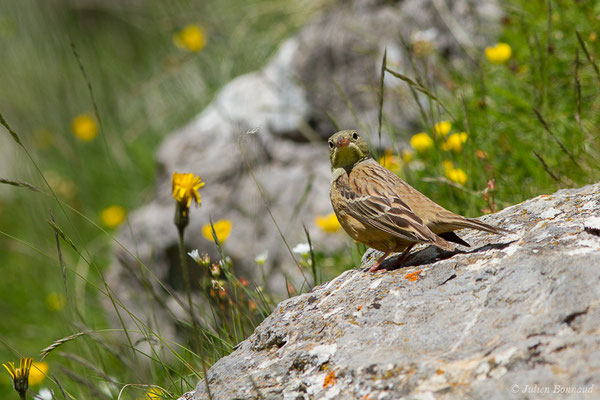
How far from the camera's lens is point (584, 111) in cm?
486

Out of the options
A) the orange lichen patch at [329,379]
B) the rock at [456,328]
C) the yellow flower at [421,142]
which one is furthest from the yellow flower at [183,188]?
the yellow flower at [421,142]

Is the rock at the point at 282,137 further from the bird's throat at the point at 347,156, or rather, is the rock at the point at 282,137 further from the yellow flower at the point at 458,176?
the bird's throat at the point at 347,156

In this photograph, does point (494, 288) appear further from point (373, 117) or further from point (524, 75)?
point (373, 117)

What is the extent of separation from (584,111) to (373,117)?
2.27m

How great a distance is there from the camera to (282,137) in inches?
264

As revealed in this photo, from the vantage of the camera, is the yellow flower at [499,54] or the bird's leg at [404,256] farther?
the yellow flower at [499,54]

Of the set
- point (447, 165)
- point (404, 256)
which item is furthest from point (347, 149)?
point (447, 165)

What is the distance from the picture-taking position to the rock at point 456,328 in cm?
203

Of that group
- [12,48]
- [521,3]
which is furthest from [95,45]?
[521,3]

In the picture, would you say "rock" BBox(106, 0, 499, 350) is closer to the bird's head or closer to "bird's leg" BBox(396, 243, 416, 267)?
the bird's head

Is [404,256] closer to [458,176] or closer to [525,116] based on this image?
[458,176]

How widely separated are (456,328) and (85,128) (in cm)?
821

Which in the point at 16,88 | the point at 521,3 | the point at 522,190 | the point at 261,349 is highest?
the point at 16,88

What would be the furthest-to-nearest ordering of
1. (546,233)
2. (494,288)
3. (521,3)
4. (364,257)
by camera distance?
1. (521,3)
2. (364,257)
3. (546,233)
4. (494,288)
